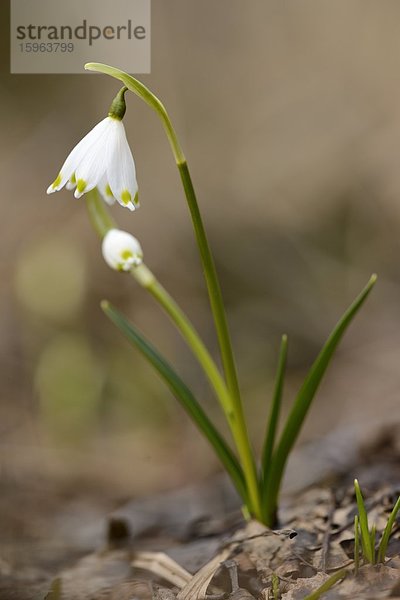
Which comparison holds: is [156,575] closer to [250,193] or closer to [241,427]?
[241,427]

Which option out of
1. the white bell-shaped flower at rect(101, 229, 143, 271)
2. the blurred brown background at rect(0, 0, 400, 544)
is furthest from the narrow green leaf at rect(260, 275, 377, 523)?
the blurred brown background at rect(0, 0, 400, 544)

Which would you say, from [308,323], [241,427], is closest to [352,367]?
[308,323]

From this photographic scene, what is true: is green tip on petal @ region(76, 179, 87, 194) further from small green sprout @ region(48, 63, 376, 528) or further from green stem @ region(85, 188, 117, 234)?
green stem @ region(85, 188, 117, 234)

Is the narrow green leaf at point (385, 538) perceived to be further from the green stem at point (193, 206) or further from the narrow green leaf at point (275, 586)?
the green stem at point (193, 206)

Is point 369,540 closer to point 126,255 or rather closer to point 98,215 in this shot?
point 126,255

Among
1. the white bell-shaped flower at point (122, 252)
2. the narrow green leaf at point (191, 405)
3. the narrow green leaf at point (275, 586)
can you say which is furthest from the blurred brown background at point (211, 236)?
the narrow green leaf at point (275, 586)

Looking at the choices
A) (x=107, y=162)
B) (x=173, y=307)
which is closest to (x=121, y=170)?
(x=107, y=162)
